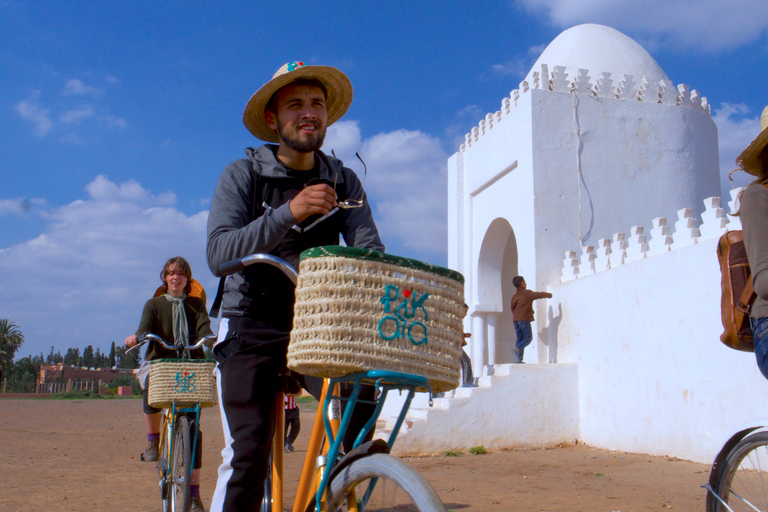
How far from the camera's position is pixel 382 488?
1672 millimetres

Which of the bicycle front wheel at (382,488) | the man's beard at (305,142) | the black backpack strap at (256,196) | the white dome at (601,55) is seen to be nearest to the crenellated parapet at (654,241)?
the white dome at (601,55)

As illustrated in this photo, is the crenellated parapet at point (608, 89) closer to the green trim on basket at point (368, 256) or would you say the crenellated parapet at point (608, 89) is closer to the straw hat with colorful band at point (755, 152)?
the straw hat with colorful band at point (755, 152)

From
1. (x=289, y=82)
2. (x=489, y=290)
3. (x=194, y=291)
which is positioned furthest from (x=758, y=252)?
(x=489, y=290)

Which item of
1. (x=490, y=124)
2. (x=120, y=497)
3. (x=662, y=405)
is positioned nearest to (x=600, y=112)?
(x=490, y=124)

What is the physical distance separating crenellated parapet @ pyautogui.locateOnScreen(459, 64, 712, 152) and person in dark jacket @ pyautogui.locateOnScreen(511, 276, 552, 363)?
3474mm

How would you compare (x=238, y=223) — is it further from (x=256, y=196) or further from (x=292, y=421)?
(x=292, y=421)

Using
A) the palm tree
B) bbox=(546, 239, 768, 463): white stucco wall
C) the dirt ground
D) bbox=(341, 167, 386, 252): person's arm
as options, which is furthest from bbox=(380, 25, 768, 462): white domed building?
the palm tree

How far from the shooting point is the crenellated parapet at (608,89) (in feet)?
38.4

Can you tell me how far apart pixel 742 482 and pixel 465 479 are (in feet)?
15.0

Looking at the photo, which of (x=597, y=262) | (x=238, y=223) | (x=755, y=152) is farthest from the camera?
(x=597, y=262)

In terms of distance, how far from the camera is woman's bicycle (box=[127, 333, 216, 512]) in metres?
3.95

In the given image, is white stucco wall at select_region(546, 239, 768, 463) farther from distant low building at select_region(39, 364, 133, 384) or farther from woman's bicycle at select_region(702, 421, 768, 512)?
distant low building at select_region(39, 364, 133, 384)

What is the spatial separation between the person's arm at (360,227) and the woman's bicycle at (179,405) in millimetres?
1973

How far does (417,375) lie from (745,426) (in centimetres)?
161
